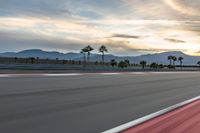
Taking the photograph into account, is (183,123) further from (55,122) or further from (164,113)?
(55,122)

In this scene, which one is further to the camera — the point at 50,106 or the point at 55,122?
the point at 50,106

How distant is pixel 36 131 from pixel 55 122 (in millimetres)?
1081

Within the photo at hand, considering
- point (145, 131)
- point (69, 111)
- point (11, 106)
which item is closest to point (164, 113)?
point (69, 111)

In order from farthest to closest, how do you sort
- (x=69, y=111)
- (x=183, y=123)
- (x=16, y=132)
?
(x=69, y=111) < (x=183, y=123) < (x=16, y=132)

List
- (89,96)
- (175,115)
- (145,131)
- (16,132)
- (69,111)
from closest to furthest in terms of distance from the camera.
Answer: (16,132) → (145,131) → (69,111) → (175,115) → (89,96)

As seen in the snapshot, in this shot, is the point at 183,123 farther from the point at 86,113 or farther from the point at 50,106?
the point at 50,106

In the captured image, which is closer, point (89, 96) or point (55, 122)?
point (55, 122)

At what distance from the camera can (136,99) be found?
14570mm

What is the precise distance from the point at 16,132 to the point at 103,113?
3.57 m

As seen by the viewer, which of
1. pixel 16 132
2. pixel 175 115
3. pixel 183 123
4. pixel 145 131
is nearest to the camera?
pixel 16 132

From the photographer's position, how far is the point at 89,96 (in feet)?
45.4

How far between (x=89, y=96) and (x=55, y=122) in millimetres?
5504

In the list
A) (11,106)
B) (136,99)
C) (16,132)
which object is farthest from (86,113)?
(136,99)

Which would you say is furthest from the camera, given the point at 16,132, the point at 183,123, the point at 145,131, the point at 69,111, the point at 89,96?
the point at 89,96
